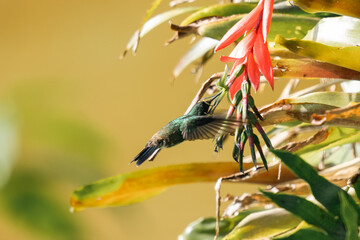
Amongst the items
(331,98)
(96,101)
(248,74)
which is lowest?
(96,101)

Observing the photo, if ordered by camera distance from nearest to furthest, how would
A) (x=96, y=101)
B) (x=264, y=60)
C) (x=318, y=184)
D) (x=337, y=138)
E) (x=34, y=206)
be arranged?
(x=264, y=60) → (x=318, y=184) → (x=337, y=138) → (x=34, y=206) → (x=96, y=101)

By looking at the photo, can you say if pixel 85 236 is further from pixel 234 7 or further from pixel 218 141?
pixel 218 141

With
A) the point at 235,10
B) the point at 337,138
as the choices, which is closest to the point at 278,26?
the point at 235,10

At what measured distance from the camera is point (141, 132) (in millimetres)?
1548

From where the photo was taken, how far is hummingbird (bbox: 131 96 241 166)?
17.7 inches

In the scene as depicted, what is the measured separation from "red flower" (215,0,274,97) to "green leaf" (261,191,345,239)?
6.5 inches

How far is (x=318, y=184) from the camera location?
0.55 m

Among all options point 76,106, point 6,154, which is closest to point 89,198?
point 6,154

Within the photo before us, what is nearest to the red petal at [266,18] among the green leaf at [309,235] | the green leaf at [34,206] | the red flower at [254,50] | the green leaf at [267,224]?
the red flower at [254,50]

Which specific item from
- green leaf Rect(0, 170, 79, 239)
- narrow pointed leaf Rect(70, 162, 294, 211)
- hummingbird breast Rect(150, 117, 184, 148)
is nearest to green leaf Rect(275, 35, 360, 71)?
hummingbird breast Rect(150, 117, 184, 148)

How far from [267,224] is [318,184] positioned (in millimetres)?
179

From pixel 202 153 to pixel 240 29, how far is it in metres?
1.08

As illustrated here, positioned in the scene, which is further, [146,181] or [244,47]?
[146,181]

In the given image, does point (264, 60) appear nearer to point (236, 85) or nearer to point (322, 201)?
point (236, 85)
